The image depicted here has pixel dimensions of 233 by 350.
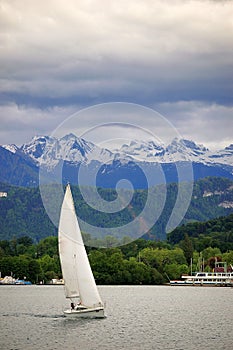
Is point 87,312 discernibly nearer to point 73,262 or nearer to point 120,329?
point 120,329

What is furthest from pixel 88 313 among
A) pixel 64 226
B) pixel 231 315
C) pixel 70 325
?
pixel 231 315

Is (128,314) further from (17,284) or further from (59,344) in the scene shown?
(17,284)

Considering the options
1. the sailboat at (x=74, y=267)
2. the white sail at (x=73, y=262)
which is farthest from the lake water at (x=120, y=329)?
the white sail at (x=73, y=262)

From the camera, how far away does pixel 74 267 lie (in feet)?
243

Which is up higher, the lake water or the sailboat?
the sailboat

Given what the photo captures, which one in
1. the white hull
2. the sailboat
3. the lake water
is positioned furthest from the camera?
the sailboat

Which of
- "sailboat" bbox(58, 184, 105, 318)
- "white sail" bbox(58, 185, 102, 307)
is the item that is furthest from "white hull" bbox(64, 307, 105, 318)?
"white sail" bbox(58, 185, 102, 307)

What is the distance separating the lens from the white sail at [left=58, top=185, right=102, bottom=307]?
73.6 meters

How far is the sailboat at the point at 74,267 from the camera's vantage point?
73625 millimetres

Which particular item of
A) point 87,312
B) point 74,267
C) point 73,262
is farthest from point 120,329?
point 73,262

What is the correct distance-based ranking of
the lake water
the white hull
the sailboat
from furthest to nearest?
the sailboat → the white hull → the lake water

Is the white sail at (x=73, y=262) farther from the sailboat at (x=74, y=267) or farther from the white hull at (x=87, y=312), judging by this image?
the white hull at (x=87, y=312)

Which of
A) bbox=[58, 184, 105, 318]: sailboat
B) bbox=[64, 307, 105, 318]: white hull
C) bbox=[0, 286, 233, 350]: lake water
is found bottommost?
bbox=[0, 286, 233, 350]: lake water

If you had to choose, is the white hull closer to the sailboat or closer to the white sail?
the sailboat
